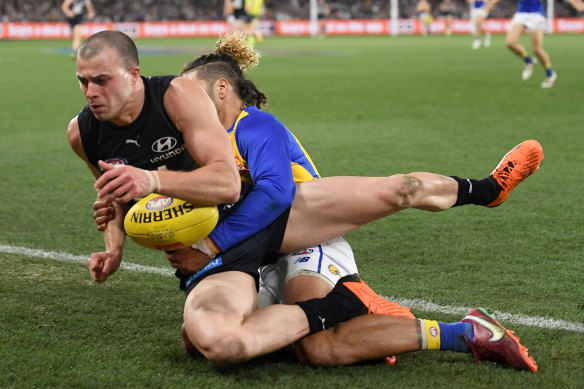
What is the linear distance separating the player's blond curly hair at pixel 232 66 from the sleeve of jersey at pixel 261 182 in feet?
1.24

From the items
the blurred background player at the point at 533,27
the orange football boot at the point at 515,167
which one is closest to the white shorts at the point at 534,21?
the blurred background player at the point at 533,27

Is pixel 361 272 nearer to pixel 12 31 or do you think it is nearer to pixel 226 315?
pixel 226 315

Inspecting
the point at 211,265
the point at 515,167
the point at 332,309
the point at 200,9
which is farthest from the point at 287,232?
the point at 200,9

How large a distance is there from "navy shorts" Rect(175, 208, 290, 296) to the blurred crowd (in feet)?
147

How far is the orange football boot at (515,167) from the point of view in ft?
14.6

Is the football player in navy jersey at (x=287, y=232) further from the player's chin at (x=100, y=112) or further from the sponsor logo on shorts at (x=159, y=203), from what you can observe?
the player's chin at (x=100, y=112)

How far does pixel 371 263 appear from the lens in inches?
196

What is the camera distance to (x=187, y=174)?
11.1 feet

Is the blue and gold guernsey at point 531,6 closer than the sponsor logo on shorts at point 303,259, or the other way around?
the sponsor logo on shorts at point 303,259

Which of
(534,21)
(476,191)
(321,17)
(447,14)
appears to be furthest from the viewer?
(321,17)

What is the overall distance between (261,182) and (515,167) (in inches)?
59.0

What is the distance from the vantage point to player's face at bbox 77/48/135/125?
11.4 ft

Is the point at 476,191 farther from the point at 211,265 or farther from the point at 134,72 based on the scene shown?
the point at 134,72

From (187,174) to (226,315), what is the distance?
1.92 ft
